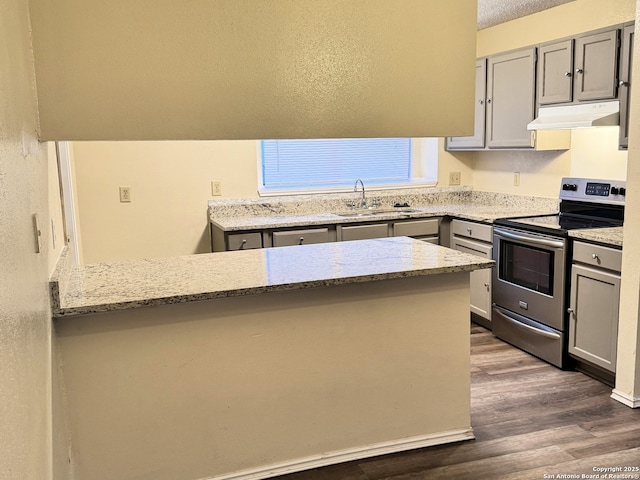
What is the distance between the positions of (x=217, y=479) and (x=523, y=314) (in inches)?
94.7

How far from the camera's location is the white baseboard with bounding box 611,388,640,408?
2961 mm

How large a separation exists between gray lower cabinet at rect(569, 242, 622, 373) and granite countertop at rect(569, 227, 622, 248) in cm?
4

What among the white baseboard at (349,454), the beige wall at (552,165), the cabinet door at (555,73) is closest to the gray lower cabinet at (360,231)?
the beige wall at (552,165)

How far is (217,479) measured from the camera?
2311mm

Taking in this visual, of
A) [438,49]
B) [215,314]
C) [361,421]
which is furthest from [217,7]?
[361,421]

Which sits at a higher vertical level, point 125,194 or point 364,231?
point 125,194

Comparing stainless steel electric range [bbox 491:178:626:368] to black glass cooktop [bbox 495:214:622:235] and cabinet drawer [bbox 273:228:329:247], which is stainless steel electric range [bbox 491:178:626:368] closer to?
black glass cooktop [bbox 495:214:622:235]

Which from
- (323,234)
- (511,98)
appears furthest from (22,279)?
(511,98)

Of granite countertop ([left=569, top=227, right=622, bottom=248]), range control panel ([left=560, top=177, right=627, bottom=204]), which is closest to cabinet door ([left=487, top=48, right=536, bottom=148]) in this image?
range control panel ([left=560, top=177, right=627, bottom=204])

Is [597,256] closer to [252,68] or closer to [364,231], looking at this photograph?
[364,231]

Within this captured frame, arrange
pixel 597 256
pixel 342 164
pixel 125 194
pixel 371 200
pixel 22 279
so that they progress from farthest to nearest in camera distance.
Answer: pixel 342 164
pixel 371 200
pixel 125 194
pixel 597 256
pixel 22 279

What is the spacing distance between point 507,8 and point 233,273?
10.2 ft

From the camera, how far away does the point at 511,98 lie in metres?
4.27

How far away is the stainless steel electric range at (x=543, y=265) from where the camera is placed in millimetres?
3484
